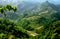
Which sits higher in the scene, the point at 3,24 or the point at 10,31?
the point at 3,24

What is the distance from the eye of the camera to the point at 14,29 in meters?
85.0

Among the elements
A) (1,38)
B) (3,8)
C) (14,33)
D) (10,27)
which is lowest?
(1,38)

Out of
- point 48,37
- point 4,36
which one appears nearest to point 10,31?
point 4,36

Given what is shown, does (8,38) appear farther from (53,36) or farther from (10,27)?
(53,36)

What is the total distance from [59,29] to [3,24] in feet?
107

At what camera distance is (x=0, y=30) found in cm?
8169

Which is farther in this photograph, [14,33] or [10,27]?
[10,27]

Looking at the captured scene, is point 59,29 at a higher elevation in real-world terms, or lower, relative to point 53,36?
higher

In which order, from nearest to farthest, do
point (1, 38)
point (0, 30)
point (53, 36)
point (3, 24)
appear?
point (1, 38) → point (53, 36) → point (0, 30) → point (3, 24)

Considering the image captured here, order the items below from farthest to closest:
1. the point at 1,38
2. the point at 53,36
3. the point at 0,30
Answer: the point at 0,30
the point at 53,36
the point at 1,38

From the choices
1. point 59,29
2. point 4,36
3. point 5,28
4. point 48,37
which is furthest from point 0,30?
point 59,29

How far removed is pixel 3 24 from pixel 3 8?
9399mm

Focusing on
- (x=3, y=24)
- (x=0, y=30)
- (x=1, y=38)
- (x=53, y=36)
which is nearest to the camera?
(x=1, y=38)

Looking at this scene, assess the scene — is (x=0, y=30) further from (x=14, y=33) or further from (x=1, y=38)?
(x=1, y=38)
